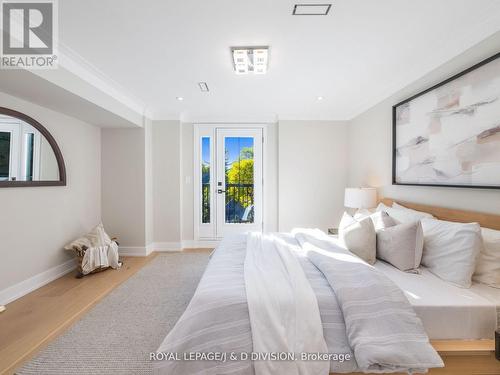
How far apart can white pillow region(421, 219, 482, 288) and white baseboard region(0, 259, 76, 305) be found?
3949 mm

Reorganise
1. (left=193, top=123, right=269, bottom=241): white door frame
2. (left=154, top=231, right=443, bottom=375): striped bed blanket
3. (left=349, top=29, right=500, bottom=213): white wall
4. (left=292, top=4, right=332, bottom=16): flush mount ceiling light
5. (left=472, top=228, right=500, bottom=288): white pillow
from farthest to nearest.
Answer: (left=193, top=123, right=269, bottom=241): white door frame < (left=349, top=29, right=500, bottom=213): white wall < (left=292, top=4, right=332, bottom=16): flush mount ceiling light < (left=472, top=228, right=500, bottom=288): white pillow < (left=154, top=231, right=443, bottom=375): striped bed blanket

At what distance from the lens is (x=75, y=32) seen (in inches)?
72.7

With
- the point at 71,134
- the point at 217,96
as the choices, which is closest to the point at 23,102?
the point at 71,134

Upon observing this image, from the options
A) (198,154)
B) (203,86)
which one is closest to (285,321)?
(203,86)

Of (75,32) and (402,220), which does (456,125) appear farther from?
(75,32)

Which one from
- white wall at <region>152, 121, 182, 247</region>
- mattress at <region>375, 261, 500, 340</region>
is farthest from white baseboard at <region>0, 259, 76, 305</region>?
mattress at <region>375, 261, 500, 340</region>

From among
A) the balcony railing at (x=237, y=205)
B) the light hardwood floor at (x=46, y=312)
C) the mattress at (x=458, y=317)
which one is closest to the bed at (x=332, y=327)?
the mattress at (x=458, y=317)

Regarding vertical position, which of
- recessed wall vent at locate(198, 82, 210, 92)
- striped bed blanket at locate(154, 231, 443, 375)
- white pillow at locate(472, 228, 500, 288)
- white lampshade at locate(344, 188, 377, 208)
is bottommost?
striped bed blanket at locate(154, 231, 443, 375)

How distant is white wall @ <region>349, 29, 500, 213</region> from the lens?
5.65 ft

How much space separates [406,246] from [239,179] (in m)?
2.90

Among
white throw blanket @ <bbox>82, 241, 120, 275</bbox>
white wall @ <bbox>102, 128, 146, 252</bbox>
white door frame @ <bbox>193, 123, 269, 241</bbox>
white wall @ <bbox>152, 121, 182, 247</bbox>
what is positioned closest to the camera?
white throw blanket @ <bbox>82, 241, 120, 275</bbox>

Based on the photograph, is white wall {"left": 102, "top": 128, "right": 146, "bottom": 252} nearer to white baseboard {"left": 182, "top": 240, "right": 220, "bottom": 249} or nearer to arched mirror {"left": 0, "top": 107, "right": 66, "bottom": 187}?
white baseboard {"left": 182, "top": 240, "right": 220, "bottom": 249}

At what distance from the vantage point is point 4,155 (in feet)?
7.66

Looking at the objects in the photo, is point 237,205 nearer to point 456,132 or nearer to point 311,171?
point 311,171
